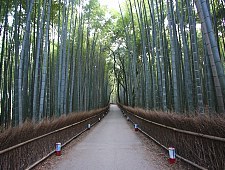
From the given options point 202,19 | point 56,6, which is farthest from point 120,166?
point 56,6

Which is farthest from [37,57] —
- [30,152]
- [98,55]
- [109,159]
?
[98,55]

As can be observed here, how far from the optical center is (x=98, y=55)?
1673 centimetres

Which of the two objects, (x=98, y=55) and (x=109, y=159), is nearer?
(x=109, y=159)

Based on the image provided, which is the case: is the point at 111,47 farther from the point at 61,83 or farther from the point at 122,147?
the point at 122,147

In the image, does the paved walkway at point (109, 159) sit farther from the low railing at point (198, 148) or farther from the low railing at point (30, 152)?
the low railing at point (198, 148)

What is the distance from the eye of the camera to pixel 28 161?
308cm

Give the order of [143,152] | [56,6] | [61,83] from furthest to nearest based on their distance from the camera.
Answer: [56,6]
[61,83]
[143,152]

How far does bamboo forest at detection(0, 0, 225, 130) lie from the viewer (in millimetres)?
4527

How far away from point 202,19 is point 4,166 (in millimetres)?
3420

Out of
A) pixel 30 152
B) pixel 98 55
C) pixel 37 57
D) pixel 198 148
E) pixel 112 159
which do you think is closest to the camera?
pixel 198 148

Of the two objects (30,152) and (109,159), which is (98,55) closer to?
(109,159)

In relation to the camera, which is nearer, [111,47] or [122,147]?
[122,147]

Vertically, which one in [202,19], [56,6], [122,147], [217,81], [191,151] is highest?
[56,6]

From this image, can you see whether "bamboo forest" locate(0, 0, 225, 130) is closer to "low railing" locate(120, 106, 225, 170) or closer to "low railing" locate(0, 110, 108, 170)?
"low railing" locate(0, 110, 108, 170)
